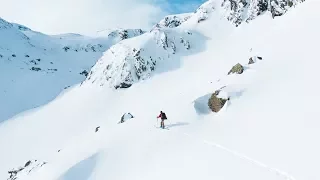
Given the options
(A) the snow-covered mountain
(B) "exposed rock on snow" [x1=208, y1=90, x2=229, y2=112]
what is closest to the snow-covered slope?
(A) the snow-covered mountain

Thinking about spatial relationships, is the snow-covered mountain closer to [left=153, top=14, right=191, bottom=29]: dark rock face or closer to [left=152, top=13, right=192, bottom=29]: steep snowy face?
[left=152, top=13, right=192, bottom=29]: steep snowy face

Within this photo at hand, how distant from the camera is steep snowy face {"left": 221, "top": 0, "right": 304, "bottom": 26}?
62.3 metres

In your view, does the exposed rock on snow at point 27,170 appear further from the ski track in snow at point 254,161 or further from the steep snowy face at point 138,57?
the steep snowy face at point 138,57

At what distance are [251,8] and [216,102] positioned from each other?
39407 mm

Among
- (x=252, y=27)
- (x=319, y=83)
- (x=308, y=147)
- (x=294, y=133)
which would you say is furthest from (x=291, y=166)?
(x=252, y=27)

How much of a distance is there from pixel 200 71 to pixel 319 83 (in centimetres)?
3159

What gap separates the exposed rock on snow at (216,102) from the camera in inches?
1417

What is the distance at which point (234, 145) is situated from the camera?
2833 cm

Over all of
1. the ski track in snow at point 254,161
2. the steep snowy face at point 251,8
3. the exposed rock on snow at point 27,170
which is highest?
the steep snowy face at point 251,8

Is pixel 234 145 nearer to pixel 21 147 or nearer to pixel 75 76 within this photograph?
pixel 21 147

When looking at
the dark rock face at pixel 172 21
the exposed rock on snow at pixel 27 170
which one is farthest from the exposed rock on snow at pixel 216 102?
the dark rock face at pixel 172 21

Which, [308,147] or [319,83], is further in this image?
[319,83]

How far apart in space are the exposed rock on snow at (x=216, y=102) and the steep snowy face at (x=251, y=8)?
92.0 ft

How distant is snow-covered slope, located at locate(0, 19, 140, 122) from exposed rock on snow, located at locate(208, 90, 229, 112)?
179 ft
